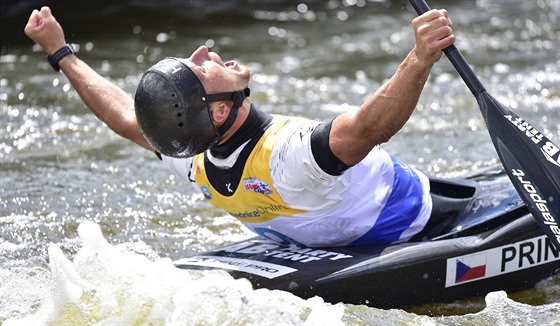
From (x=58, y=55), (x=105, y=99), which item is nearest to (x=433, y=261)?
(x=105, y=99)

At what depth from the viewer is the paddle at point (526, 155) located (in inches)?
161

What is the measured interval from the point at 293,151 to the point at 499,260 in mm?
1307

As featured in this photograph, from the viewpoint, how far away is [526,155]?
422cm

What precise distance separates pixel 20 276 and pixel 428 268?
2.04 m

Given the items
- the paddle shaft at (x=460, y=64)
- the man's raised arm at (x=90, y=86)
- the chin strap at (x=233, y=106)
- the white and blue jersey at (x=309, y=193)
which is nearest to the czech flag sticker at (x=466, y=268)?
the white and blue jersey at (x=309, y=193)

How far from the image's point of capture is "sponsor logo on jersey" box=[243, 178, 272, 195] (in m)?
4.34

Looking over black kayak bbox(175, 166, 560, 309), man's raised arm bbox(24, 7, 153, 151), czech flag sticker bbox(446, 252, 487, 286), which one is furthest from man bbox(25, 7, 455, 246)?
man's raised arm bbox(24, 7, 153, 151)

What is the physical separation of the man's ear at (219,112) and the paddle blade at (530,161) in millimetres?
1150

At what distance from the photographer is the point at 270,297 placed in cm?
389

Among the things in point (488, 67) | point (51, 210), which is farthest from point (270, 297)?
point (488, 67)

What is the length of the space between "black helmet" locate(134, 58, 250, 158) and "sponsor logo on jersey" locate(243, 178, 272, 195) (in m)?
0.27

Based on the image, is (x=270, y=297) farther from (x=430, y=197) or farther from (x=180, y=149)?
(x=430, y=197)

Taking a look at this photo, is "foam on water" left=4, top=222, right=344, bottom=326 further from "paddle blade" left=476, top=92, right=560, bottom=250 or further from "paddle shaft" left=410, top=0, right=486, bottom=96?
"paddle shaft" left=410, top=0, right=486, bottom=96

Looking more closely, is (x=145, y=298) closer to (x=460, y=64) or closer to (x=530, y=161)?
(x=460, y=64)
